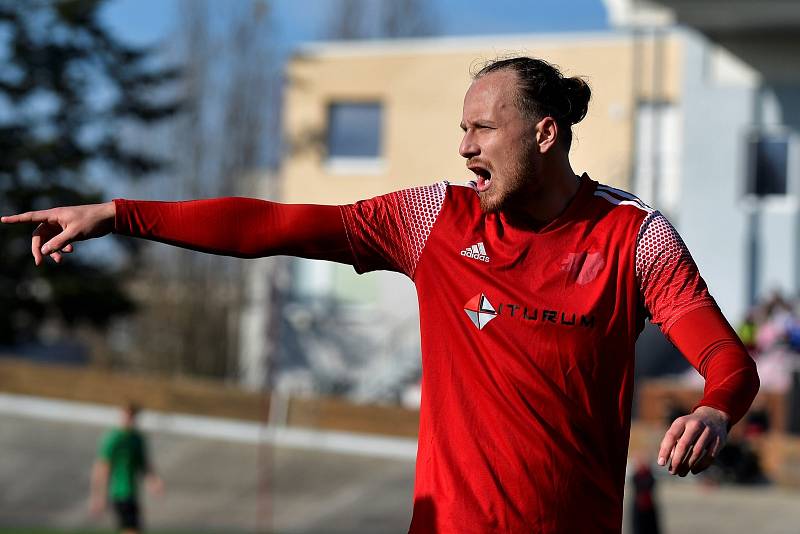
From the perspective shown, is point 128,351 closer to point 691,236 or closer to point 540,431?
point 691,236

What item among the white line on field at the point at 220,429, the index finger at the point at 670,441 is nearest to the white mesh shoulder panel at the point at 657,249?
the index finger at the point at 670,441

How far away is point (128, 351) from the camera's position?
39031 mm

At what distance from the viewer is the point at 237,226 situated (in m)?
3.50

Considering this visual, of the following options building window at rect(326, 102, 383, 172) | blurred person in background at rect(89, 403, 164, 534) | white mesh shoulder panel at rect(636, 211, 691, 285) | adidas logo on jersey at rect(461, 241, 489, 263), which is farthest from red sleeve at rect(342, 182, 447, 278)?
building window at rect(326, 102, 383, 172)

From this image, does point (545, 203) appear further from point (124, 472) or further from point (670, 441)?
Result: point (124, 472)


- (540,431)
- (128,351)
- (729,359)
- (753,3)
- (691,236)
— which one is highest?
(753,3)

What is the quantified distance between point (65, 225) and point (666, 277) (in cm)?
147

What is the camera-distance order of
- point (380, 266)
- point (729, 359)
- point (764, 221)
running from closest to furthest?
point (729, 359)
point (380, 266)
point (764, 221)

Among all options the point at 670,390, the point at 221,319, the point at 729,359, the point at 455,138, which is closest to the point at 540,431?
the point at 729,359

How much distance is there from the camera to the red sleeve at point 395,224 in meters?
3.60

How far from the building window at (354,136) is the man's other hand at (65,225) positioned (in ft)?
88.0

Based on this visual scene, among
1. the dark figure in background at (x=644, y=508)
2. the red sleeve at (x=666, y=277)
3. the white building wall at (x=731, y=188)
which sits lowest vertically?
the dark figure in background at (x=644, y=508)

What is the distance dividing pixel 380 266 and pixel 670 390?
1775 cm

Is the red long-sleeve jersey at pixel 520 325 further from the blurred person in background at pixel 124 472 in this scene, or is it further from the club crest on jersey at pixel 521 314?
the blurred person in background at pixel 124 472
